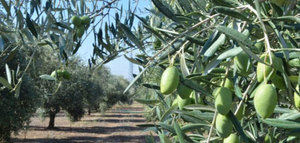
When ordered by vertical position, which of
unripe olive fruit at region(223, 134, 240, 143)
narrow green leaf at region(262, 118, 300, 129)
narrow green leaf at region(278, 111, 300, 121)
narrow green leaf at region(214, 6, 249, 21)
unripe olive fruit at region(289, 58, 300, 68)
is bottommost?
unripe olive fruit at region(223, 134, 240, 143)

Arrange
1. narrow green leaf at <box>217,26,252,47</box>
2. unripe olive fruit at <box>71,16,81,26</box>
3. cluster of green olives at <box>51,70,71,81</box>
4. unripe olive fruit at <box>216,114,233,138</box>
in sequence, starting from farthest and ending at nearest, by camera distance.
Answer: cluster of green olives at <box>51,70,71,81</box>
unripe olive fruit at <box>71,16,81,26</box>
unripe olive fruit at <box>216,114,233,138</box>
narrow green leaf at <box>217,26,252,47</box>

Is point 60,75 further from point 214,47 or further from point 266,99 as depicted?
point 266,99

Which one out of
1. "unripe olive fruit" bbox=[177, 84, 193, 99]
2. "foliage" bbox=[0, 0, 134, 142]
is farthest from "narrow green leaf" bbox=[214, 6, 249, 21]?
"foliage" bbox=[0, 0, 134, 142]

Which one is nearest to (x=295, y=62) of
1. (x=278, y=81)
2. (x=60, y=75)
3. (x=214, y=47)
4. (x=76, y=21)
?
(x=278, y=81)

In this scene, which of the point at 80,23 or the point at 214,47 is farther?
the point at 80,23

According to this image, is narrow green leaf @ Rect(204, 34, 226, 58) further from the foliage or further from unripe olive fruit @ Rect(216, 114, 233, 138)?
the foliage

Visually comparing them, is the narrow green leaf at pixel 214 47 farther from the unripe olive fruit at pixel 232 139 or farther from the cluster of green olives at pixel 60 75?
the cluster of green olives at pixel 60 75

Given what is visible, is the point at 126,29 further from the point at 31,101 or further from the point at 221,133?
the point at 31,101

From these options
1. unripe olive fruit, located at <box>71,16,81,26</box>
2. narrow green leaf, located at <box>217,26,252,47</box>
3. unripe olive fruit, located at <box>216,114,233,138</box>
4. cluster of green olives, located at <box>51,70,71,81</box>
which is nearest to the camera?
narrow green leaf, located at <box>217,26,252,47</box>

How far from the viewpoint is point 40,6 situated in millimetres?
1324

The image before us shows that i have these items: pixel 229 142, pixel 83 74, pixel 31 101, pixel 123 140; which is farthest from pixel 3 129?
pixel 229 142

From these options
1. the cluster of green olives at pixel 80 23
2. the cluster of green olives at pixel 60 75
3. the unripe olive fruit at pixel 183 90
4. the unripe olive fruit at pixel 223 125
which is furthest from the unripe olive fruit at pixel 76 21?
the unripe olive fruit at pixel 223 125

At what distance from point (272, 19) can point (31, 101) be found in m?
10.1

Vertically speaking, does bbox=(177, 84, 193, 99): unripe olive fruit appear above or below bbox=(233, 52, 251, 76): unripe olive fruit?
below
